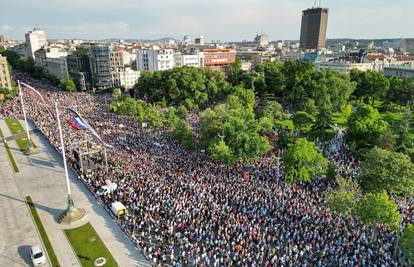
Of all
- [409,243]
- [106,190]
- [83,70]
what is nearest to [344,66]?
[83,70]

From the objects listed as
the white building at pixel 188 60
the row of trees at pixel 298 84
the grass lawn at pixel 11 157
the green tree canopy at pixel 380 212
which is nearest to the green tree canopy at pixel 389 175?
the green tree canopy at pixel 380 212

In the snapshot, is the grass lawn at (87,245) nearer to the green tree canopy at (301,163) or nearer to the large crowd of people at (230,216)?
the large crowd of people at (230,216)

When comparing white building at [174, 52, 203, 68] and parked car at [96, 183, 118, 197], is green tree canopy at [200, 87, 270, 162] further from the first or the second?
white building at [174, 52, 203, 68]

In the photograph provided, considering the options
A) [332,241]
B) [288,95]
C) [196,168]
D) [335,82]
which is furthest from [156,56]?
[332,241]

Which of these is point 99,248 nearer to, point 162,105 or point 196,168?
point 196,168

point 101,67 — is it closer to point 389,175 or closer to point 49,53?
point 49,53
